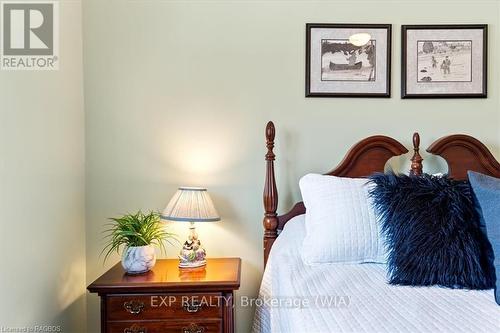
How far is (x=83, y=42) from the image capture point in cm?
196

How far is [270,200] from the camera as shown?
183 cm

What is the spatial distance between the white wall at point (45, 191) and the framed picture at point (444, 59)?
1805mm

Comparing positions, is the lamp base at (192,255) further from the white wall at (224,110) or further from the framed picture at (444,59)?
the framed picture at (444,59)

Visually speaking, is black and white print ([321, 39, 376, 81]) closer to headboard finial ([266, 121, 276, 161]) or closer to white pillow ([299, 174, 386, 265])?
headboard finial ([266, 121, 276, 161])

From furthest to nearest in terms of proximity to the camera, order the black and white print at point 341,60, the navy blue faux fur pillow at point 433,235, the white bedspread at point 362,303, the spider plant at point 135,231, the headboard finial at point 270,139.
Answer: the black and white print at point 341,60
the headboard finial at point 270,139
the spider plant at point 135,231
the navy blue faux fur pillow at point 433,235
the white bedspread at point 362,303

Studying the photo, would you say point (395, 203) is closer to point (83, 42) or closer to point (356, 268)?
point (356, 268)

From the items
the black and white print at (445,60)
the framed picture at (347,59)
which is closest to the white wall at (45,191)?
the framed picture at (347,59)

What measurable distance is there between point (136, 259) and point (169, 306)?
26cm

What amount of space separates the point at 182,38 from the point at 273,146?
80 centimetres

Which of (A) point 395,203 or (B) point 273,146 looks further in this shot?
(B) point 273,146

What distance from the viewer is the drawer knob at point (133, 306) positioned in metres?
1.52

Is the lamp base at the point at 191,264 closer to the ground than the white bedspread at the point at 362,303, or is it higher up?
closer to the ground

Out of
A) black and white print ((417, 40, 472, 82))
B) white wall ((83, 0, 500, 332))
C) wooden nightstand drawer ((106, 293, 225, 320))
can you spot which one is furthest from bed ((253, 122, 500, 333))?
black and white print ((417, 40, 472, 82))

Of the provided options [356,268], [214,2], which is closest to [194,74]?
[214,2]
